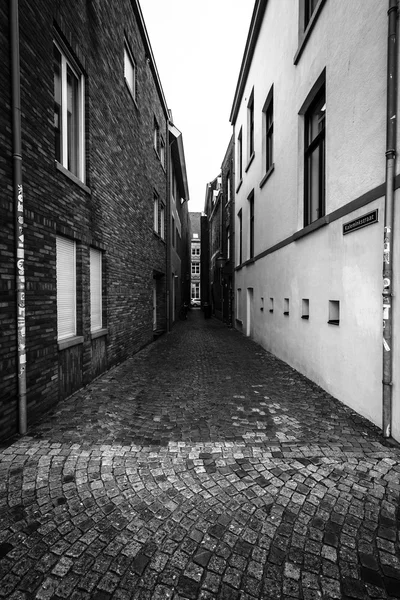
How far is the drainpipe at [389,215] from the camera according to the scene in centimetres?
358

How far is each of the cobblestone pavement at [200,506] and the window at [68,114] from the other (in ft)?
13.5

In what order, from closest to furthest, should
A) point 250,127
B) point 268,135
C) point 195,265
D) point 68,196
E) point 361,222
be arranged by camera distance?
point 361,222 < point 68,196 < point 268,135 < point 250,127 < point 195,265

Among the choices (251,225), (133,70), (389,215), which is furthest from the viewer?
(251,225)

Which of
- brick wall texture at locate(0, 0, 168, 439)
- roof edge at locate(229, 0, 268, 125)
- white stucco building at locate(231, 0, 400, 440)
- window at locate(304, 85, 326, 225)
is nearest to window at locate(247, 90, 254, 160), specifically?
roof edge at locate(229, 0, 268, 125)

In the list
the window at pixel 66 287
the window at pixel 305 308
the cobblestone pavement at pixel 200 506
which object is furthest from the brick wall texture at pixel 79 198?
the window at pixel 305 308

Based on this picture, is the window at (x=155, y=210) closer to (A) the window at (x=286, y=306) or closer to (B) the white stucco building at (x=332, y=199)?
(B) the white stucco building at (x=332, y=199)

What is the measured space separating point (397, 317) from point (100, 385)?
4.77 metres

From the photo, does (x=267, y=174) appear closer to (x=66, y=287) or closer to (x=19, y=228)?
(x=66, y=287)

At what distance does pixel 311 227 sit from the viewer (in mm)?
5906

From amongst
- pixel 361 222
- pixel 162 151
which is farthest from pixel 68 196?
pixel 162 151

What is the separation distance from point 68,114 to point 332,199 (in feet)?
15.2

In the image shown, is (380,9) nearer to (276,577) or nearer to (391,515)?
(391,515)

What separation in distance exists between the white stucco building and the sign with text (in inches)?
0.7

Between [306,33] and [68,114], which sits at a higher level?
[306,33]
